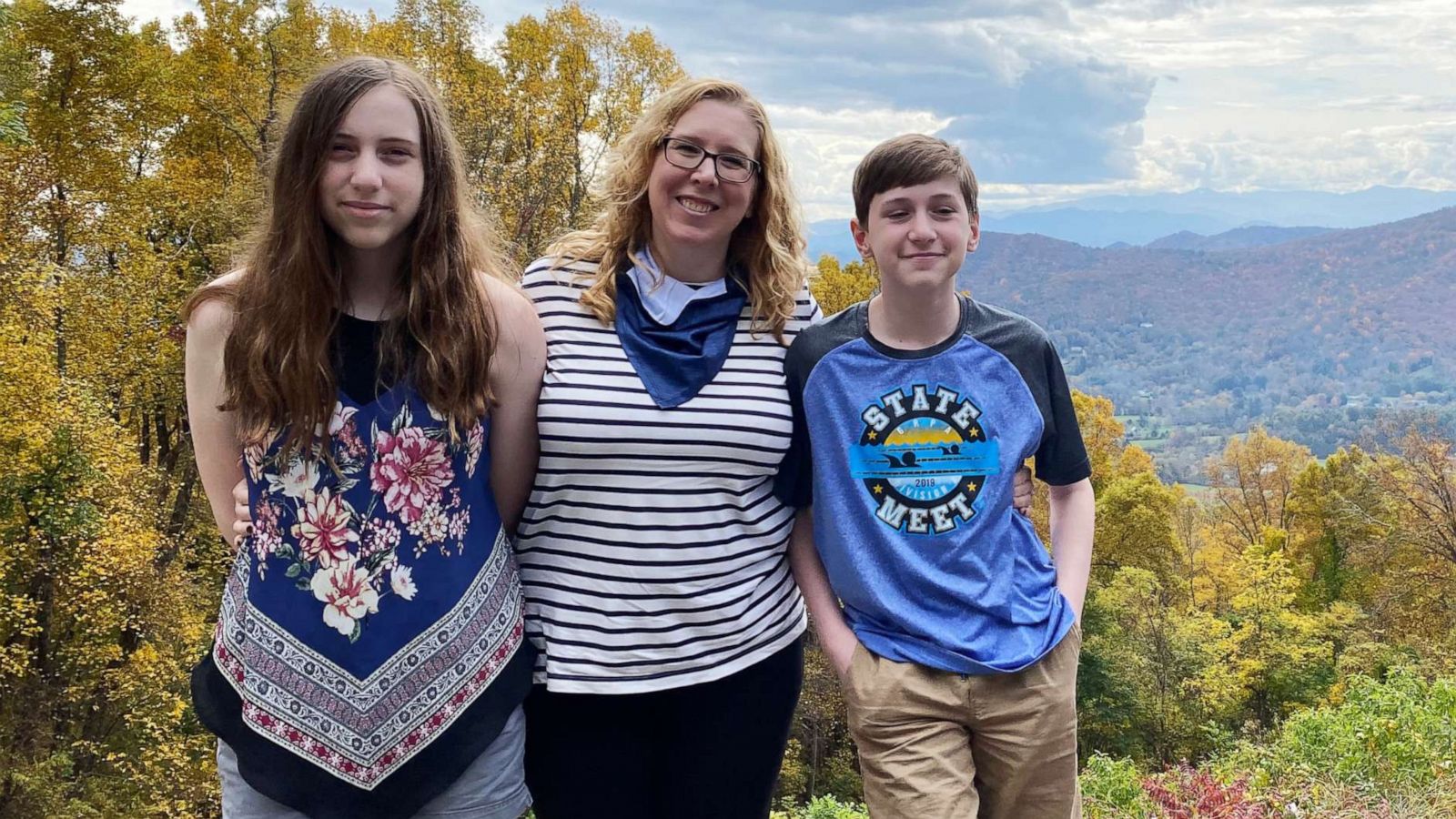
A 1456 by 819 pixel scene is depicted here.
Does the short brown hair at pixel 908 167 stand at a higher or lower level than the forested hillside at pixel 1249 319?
higher

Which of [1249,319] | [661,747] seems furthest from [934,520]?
[1249,319]

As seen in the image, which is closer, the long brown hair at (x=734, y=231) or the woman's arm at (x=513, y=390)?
the woman's arm at (x=513, y=390)

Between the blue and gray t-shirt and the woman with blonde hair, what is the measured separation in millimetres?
131

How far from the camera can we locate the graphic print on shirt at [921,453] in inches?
95.8

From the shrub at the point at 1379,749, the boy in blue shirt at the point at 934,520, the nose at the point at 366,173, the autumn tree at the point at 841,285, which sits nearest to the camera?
the nose at the point at 366,173

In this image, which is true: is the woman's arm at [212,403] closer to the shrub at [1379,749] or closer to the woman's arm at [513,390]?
the woman's arm at [513,390]

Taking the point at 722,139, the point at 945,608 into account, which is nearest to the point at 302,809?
the point at 945,608

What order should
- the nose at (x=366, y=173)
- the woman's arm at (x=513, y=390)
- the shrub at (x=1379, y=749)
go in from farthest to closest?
the shrub at (x=1379, y=749) < the woman's arm at (x=513, y=390) < the nose at (x=366, y=173)

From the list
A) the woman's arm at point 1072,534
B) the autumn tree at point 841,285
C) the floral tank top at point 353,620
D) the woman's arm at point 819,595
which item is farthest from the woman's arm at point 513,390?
the autumn tree at point 841,285

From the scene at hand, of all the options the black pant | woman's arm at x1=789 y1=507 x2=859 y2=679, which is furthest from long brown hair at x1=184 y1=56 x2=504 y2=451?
woman's arm at x1=789 y1=507 x2=859 y2=679

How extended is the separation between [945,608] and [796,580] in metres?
0.44

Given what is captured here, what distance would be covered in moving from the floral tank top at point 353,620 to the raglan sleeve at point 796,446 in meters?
0.83

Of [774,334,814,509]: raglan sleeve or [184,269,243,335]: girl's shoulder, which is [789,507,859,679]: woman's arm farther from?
[184,269,243,335]: girl's shoulder

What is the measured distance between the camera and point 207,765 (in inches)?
540
